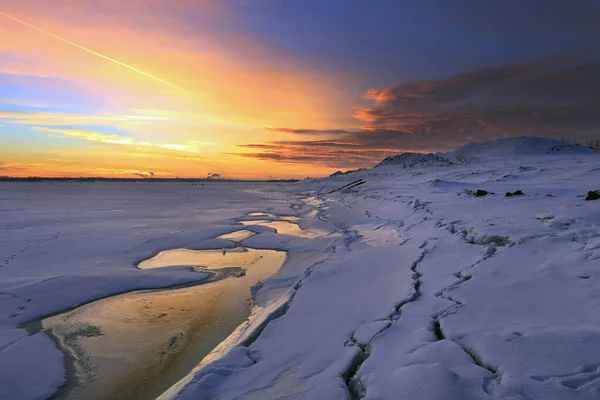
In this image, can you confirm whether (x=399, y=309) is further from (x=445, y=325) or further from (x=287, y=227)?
(x=287, y=227)

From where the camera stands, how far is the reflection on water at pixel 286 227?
11.0 meters

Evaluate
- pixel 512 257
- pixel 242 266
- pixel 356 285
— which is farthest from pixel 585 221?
pixel 242 266

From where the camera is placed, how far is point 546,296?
3418mm

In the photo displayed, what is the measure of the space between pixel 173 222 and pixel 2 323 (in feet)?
30.0

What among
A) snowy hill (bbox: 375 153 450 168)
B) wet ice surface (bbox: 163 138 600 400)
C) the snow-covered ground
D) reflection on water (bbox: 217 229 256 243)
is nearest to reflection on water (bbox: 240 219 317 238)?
reflection on water (bbox: 217 229 256 243)

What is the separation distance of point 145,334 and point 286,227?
8745 millimetres

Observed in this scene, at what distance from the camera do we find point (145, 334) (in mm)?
4184

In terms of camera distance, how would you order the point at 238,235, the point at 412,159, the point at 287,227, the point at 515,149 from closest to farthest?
the point at 238,235 → the point at 287,227 → the point at 515,149 → the point at 412,159

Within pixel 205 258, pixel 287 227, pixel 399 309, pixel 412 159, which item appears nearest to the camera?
pixel 399 309

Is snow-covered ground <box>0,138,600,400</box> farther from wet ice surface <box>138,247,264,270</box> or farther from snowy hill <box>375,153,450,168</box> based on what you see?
snowy hill <box>375,153,450,168</box>

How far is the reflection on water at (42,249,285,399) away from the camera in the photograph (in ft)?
10.6

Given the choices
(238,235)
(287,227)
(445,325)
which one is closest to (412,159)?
(287,227)

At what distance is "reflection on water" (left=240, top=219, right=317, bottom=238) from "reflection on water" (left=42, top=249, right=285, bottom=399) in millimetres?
4531

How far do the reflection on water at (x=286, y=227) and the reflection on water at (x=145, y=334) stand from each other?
14.9 feet
